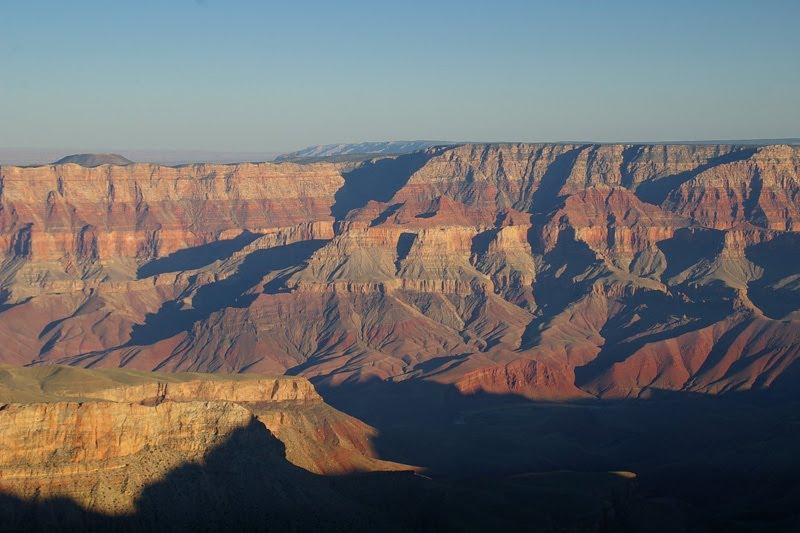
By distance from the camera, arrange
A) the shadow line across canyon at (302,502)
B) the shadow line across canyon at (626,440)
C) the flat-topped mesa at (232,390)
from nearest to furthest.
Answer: the shadow line across canyon at (302,502), the shadow line across canyon at (626,440), the flat-topped mesa at (232,390)

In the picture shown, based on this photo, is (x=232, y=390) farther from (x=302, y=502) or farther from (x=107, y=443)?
(x=107, y=443)

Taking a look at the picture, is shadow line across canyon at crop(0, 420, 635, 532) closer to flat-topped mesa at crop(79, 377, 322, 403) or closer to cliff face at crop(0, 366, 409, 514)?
cliff face at crop(0, 366, 409, 514)

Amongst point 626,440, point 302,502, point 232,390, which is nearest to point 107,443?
point 302,502

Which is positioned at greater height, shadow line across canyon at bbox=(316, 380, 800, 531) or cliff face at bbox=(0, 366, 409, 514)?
cliff face at bbox=(0, 366, 409, 514)

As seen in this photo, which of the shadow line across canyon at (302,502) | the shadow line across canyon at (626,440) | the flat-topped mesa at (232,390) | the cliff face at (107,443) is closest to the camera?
the cliff face at (107,443)

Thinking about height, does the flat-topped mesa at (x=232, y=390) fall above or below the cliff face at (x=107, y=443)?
below

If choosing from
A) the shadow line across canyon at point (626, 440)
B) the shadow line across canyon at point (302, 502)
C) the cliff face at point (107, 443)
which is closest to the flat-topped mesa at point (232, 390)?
the shadow line across canyon at point (626, 440)

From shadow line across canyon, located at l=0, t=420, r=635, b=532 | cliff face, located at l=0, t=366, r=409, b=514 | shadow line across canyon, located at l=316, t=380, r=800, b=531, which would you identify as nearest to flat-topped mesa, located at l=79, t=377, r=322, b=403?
shadow line across canyon, located at l=316, t=380, r=800, b=531

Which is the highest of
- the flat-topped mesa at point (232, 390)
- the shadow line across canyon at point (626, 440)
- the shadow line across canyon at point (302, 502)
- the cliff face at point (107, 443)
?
the cliff face at point (107, 443)

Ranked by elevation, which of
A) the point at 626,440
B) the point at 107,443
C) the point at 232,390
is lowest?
the point at 626,440

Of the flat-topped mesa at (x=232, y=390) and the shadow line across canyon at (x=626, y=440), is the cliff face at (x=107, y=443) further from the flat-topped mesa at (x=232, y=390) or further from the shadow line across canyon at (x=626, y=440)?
the shadow line across canyon at (x=626, y=440)

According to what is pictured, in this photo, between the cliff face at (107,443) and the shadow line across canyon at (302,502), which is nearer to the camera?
the cliff face at (107,443)

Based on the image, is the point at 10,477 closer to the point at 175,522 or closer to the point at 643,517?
the point at 175,522
